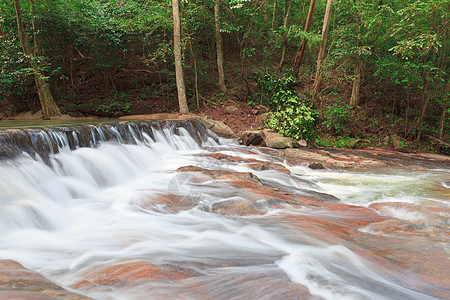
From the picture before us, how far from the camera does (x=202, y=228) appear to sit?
3484mm

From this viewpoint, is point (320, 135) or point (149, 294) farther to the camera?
point (320, 135)

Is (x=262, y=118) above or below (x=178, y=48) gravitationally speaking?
below

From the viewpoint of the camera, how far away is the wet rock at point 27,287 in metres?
1.62

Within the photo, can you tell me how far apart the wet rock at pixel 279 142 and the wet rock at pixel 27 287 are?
8.86 meters

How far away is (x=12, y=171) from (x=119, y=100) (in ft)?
35.0

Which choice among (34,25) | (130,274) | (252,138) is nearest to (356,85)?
(252,138)

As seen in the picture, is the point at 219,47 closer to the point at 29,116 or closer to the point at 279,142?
the point at 279,142

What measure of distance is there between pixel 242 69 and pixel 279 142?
16.3ft

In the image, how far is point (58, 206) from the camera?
13.1 ft

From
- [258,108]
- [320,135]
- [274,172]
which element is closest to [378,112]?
[320,135]

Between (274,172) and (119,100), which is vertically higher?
(119,100)

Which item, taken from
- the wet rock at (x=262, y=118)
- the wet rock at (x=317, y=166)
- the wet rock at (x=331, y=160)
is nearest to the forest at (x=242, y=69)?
the wet rock at (x=262, y=118)

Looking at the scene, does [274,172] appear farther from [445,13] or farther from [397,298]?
[445,13]

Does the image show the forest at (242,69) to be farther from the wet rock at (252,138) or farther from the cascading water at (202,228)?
the cascading water at (202,228)
